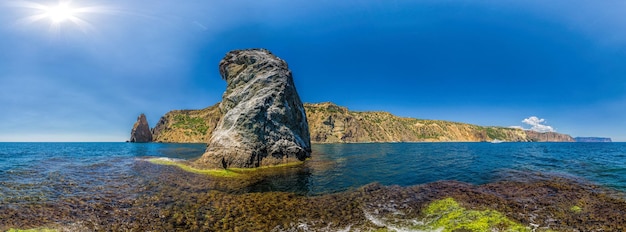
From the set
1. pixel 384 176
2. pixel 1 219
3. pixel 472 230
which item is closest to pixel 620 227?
pixel 472 230

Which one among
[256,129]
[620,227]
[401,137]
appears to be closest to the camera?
[620,227]

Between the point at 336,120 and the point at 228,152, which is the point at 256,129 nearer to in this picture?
the point at 228,152

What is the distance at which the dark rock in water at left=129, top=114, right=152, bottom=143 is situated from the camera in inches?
6191

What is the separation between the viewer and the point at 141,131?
161m

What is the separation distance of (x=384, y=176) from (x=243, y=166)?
13859 mm

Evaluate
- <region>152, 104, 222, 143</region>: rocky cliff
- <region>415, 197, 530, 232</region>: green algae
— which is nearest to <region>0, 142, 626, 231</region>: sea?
<region>415, 197, 530, 232</region>: green algae

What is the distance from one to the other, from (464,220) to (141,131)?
189390 millimetres

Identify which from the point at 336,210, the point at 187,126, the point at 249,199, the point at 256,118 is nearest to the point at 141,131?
the point at 187,126

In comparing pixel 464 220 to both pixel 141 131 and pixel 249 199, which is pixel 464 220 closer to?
pixel 249 199

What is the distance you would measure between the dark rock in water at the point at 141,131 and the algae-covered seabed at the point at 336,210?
560ft

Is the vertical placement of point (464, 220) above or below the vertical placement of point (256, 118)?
below

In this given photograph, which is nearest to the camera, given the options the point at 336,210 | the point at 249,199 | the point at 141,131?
the point at 336,210

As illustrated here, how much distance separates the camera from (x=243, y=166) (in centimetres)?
2586

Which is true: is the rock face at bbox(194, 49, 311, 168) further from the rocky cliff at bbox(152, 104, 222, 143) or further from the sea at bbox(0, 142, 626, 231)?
the rocky cliff at bbox(152, 104, 222, 143)
